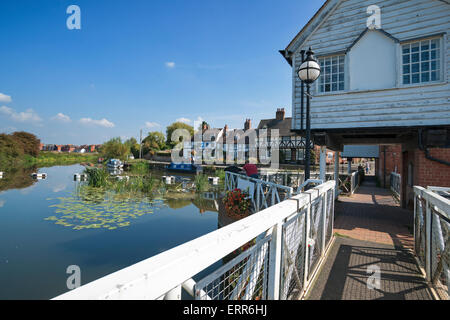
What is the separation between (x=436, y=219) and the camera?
3.10 metres

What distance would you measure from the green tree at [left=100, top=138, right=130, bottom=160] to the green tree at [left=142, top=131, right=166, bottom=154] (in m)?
11.8

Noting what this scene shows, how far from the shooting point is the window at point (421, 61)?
6.38 metres

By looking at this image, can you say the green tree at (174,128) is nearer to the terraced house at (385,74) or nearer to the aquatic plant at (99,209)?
the aquatic plant at (99,209)

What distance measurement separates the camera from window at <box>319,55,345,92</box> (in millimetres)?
7453

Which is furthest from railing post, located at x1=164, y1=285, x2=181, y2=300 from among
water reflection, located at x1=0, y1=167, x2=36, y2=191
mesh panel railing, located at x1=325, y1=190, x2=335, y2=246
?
water reflection, located at x1=0, y1=167, x2=36, y2=191

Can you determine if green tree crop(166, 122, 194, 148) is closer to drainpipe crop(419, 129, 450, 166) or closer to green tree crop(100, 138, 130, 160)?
green tree crop(100, 138, 130, 160)

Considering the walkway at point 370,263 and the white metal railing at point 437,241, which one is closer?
the white metal railing at point 437,241

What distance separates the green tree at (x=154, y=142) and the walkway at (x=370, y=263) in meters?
56.0

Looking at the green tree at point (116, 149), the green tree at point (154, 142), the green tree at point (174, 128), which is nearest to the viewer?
the green tree at point (116, 149)

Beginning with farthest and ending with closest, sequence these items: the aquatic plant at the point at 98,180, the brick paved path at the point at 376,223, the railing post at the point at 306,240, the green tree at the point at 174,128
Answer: the green tree at the point at 174,128 < the aquatic plant at the point at 98,180 < the brick paved path at the point at 376,223 < the railing post at the point at 306,240

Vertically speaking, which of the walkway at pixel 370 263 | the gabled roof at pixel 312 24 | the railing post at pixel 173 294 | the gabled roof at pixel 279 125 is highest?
the gabled roof at pixel 279 125

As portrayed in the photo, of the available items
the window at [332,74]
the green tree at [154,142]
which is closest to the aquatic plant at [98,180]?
the window at [332,74]
